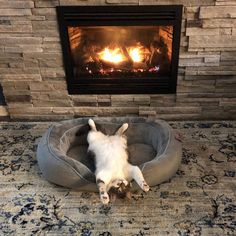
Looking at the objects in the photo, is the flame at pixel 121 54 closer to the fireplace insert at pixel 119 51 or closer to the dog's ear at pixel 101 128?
the fireplace insert at pixel 119 51

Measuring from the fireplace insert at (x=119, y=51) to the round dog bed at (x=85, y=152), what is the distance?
0.97ft

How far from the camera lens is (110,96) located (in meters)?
2.25

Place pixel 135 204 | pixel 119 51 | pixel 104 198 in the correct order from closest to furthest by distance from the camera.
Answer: pixel 104 198 < pixel 135 204 < pixel 119 51

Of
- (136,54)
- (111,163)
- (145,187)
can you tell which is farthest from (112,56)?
(145,187)

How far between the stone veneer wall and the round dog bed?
28 cm

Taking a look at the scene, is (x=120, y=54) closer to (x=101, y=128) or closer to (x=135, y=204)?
(x=101, y=128)

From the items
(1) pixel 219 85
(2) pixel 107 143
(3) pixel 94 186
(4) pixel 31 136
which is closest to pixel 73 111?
(4) pixel 31 136

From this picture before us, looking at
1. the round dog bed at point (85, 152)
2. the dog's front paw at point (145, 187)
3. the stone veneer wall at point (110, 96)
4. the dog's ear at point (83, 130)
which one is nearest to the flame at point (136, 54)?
the stone veneer wall at point (110, 96)

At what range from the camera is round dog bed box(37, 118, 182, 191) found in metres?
1.67

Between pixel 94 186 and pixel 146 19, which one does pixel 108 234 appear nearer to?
pixel 94 186

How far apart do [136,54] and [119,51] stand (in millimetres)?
117

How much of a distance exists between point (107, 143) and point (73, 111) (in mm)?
591

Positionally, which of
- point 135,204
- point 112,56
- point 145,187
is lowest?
point 135,204

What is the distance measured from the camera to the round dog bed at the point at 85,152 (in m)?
1.67
